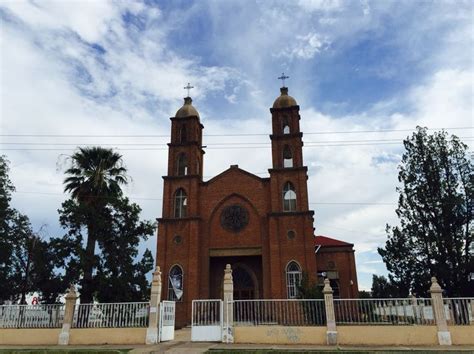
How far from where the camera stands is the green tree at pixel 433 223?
2030cm

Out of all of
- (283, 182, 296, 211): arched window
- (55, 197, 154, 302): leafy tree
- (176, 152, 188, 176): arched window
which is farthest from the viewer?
(176, 152, 188, 176): arched window

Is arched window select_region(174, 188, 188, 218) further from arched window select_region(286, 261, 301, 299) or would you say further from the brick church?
arched window select_region(286, 261, 301, 299)

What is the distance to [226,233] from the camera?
25812mm

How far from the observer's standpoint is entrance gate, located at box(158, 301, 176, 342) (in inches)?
576

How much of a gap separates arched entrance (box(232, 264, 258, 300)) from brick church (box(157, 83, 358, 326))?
0.20 feet

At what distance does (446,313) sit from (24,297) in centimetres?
2171

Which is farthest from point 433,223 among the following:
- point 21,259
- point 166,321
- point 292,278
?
point 21,259

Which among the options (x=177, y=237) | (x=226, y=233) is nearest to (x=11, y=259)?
(x=177, y=237)

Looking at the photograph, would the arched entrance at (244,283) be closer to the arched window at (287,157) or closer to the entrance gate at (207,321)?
the arched window at (287,157)

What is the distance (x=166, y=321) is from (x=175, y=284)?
9405 millimetres

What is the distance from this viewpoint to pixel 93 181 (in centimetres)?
2391

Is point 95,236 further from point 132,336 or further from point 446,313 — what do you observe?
point 446,313

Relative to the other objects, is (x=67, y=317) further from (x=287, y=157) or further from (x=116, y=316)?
(x=287, y=157)

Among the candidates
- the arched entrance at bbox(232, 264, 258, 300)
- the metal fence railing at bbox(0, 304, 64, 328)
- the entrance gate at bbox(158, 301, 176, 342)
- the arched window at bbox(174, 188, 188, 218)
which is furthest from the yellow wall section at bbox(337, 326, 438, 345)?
the arched window at bbox(174, 188, 188, 218)
